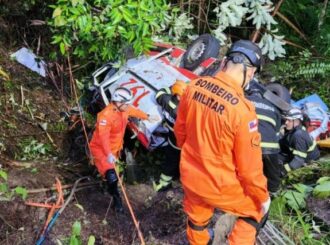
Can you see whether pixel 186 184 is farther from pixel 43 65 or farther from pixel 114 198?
pixel 43 65

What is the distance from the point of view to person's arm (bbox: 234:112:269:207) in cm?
368

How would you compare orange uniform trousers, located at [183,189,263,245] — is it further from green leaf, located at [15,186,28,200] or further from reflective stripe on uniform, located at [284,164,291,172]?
green leaf, located at [15,186,28,200]

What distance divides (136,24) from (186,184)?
2454mm

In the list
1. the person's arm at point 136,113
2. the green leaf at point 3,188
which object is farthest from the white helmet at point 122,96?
the green leaf at point 3,188

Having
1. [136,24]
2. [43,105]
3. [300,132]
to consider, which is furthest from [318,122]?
[43,105]

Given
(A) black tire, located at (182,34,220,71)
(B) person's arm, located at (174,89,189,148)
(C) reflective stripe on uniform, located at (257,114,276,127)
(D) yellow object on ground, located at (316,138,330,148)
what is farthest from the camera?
(A) black tire, located at (182,34,220,71)

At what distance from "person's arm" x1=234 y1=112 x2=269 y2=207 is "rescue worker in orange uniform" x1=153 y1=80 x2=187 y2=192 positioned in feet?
6.89

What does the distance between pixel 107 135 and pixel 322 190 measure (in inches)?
91.0

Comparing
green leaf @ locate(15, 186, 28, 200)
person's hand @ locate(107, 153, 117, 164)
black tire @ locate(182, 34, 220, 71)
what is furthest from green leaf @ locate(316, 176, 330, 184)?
green leaf @ locate(15, 186, 28, 200)

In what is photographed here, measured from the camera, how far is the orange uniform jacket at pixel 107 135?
19.0ft

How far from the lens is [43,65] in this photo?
324 inches

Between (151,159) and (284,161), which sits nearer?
(284,161)

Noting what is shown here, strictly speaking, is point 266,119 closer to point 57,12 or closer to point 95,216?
point 95,216

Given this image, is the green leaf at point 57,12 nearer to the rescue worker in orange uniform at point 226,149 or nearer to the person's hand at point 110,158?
the person's hand at point 110,158
